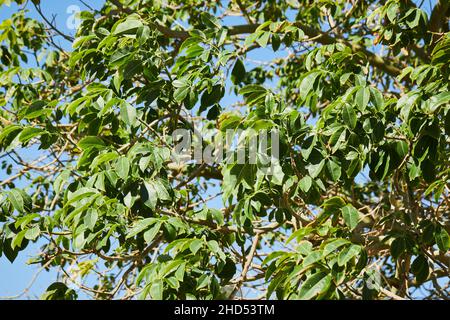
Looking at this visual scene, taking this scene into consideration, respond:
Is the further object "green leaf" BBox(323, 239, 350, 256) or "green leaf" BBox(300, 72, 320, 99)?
"green leaf" BBox(300, 72, 320, 99)

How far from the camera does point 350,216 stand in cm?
257

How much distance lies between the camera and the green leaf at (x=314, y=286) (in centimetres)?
216

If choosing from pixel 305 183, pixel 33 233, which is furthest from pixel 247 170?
pixel 33 233

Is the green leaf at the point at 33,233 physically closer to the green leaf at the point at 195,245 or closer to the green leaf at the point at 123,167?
the green leaf at the point at 123,167

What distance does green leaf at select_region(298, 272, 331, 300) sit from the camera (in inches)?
84.9

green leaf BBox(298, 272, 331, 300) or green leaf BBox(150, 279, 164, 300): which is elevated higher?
green leaf BBox(150, 279, 164, 300)

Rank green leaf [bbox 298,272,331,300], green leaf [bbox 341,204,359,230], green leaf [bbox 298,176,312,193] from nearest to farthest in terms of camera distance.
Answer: green leaf [bbox 298,272,331,300], green leaf [bbox 341,204,359,230], green leaf [bbox 298,176,312,193]

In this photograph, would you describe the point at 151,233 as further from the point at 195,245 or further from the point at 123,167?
the point at 123,167

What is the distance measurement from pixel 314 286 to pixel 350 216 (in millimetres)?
464

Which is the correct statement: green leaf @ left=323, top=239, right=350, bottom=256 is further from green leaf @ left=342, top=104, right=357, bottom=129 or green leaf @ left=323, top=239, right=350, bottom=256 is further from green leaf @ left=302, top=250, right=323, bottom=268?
green leaf @ left=342, top=104, right=357, bottom=129

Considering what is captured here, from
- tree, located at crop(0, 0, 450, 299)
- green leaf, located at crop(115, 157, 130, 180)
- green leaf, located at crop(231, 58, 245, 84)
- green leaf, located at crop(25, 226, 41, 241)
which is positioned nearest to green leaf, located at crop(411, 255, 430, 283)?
tree, located at crop(0, 0, 450, 299)

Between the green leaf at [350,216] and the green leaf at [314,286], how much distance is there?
1.20 feet

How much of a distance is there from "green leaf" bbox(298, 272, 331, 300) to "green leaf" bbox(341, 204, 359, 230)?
0.37 m

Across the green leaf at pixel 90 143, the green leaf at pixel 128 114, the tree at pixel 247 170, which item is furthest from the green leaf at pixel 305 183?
the green leaf at pixel 90 143
